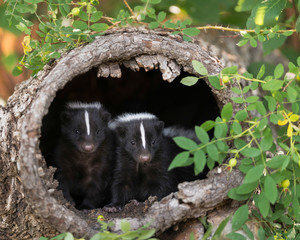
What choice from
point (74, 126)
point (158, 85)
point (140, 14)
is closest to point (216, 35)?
point (158, 85)

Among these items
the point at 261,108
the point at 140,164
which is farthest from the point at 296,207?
the point at 140,164

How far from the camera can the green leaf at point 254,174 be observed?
120 inches

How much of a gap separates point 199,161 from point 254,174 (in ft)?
1.20

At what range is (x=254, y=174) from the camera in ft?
10.0

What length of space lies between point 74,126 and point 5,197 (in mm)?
1007

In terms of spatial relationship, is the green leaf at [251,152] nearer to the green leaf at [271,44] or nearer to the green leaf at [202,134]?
the green leaf at [202,134]

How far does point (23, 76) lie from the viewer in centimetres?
618

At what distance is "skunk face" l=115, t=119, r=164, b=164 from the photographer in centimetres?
434

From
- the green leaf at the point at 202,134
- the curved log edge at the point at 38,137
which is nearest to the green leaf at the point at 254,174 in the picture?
the green leaf at the point at 202,134

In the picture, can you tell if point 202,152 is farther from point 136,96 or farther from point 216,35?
point 136,96

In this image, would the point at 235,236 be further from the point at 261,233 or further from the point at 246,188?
the point at 246,188

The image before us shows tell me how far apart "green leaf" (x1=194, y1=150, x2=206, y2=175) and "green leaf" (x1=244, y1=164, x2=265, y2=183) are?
0.96 feet

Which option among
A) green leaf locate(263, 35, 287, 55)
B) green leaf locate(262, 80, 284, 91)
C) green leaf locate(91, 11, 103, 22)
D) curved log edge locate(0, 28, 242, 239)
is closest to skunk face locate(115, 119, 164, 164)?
curved log edge locate(0, 28, 242, 239)

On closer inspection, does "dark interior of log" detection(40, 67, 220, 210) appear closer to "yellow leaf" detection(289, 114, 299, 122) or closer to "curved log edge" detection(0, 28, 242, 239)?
"curved log edge" detection(0, 28, 242, 239)
